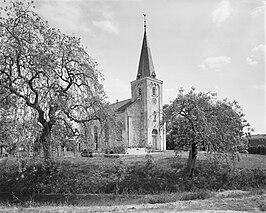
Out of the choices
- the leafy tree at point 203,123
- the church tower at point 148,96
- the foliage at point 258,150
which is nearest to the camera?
the leafy tree at point 203,123

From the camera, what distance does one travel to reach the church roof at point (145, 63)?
41.6 meters

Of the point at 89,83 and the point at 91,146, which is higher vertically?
Result: the point at 89,83

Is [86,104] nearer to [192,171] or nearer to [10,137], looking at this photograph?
[10,137]

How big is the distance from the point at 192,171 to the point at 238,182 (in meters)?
2.50

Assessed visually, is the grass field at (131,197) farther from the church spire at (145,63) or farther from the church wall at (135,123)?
the church spire at (145,63)

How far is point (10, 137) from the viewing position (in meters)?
12.3

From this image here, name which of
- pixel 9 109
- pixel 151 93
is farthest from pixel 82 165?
pixel 151 93

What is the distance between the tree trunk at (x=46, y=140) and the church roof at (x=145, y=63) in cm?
2829

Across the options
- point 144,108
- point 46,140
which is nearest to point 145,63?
point 144,108

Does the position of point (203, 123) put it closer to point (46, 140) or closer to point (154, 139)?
point (46, 140)

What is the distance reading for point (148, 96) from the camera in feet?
134

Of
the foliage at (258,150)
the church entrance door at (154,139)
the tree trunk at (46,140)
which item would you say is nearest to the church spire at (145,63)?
the church entrance door at (154,139)

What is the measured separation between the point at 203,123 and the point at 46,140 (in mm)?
8187

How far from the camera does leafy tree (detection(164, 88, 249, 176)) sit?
1502 cm
